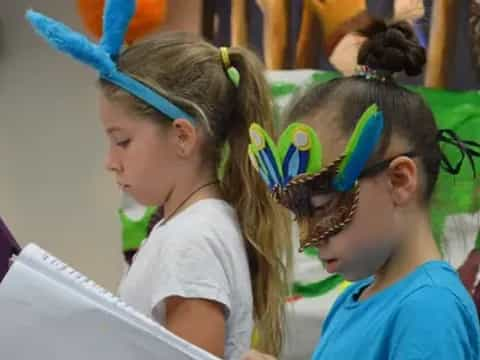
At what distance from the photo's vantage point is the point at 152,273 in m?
0.98

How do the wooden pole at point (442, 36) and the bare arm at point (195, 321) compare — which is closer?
the bare arm at point (195, 321)

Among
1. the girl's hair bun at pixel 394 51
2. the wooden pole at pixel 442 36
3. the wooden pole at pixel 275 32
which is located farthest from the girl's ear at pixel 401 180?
the wooden pole at pixel 275 32

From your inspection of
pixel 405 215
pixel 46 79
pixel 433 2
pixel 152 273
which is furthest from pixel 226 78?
pixel 46 79

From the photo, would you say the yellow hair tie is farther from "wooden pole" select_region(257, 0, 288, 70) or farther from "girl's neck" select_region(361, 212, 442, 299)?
"wooden pole" select_region(257, 0, 288, 70)

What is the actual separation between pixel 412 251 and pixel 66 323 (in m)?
0.31

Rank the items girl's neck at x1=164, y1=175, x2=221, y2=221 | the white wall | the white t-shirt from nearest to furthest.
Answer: the white t-shirt, girl's neck at x1=164, y1=175, x2=221, y2=221, the white wall

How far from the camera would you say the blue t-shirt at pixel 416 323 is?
69 centimetres

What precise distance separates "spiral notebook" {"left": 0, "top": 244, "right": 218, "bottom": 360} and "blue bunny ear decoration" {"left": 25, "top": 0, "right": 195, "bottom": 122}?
1.09 ft

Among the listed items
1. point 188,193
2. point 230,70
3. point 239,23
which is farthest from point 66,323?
point 239,23

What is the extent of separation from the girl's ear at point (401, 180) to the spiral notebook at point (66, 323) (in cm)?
22

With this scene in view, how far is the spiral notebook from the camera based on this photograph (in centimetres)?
74

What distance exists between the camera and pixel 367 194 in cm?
77

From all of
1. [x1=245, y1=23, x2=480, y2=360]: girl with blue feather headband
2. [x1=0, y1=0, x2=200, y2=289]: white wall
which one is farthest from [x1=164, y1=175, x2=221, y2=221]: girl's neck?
[x1=0, y1=0, x2=200, y2=289]: white wall

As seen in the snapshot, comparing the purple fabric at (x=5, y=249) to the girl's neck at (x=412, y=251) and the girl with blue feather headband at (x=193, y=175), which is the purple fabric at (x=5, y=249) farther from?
the girl's neck at (x=412, y=251)
